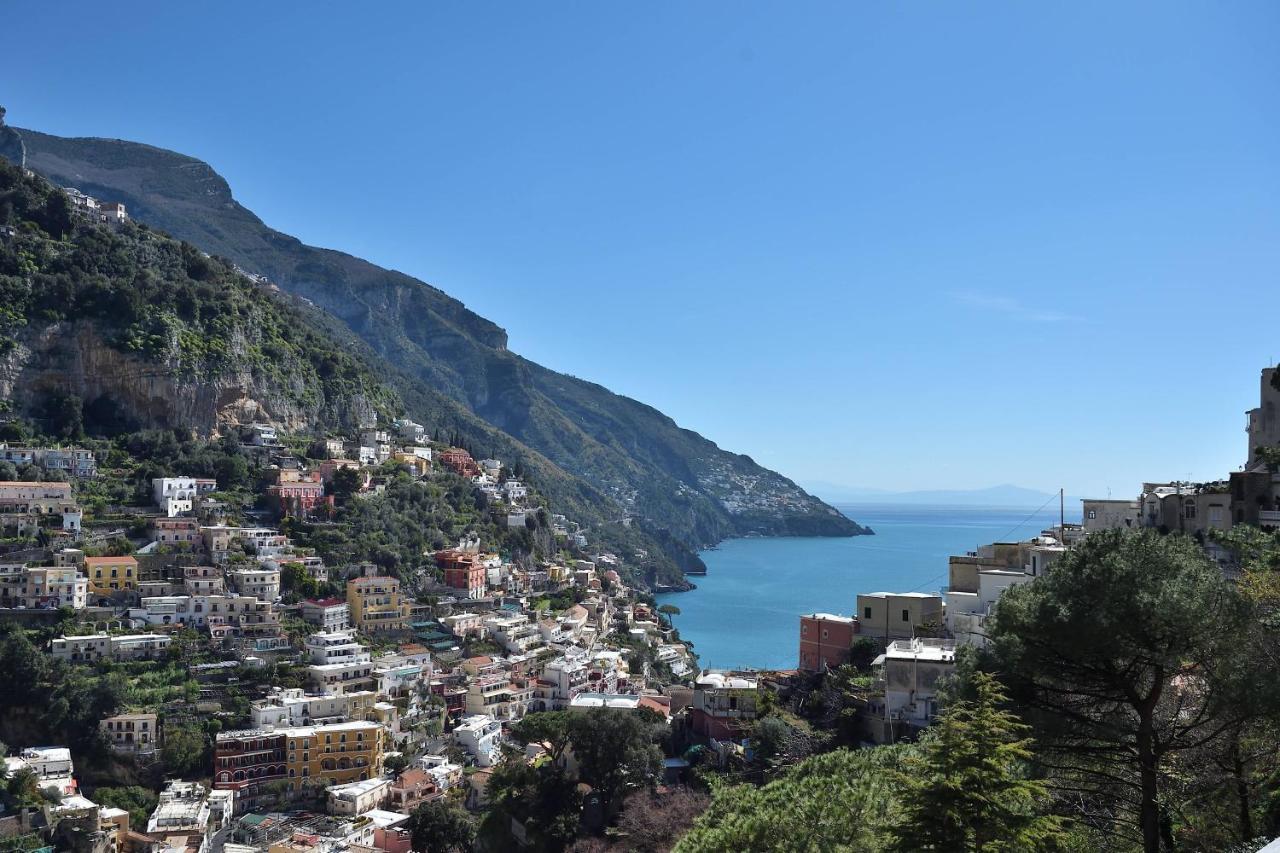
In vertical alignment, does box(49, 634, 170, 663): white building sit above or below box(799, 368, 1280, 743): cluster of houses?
below

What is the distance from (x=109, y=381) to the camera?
40.4 meters

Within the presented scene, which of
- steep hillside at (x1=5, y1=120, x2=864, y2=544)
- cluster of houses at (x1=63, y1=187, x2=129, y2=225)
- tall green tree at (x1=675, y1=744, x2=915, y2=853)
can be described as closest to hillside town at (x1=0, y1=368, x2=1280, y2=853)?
tall green tree at (x1=675, y1=744, x2=915, y2=853)

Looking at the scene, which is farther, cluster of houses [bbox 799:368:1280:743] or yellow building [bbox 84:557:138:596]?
yellow building [bbox 84:557:138:596]

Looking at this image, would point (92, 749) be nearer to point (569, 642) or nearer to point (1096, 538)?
point (569, 642)

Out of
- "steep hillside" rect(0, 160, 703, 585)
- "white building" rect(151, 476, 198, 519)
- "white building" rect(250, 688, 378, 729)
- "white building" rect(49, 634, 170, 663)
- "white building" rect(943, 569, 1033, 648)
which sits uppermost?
"steep hillside" rect(0, 160, 703, 585)

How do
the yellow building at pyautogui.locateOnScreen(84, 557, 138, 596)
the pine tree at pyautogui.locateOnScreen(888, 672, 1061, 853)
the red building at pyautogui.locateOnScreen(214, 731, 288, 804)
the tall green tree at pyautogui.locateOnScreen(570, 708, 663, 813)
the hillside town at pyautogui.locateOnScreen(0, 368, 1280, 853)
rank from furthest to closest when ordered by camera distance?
the yellow building at pyautogui.locateOnScreen(84, 557, 138, 596) < the red building at pyautogui.locateOnScreen(214, 731, 288, 804) < the hillside town at pyautogui.locateOnScreen(0, 368, 1280, 853) < the tall green tree at pyautogui.locateOnScreen(570, 708, 663, 813) < the pine tree at pyautogui.locateOnScreen(888, 672, 1061, 853)

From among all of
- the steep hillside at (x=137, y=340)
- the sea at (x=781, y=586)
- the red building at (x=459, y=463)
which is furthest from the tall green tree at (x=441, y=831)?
the red building at (x=459, y=463)

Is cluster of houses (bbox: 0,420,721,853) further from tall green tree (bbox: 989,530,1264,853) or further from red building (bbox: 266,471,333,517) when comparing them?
tall green tree (bbox: 989,530,1264,853)

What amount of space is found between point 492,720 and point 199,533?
13.8m

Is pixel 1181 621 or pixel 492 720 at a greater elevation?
pixel 1181 621

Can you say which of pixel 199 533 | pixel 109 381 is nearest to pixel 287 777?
pixel 199 533

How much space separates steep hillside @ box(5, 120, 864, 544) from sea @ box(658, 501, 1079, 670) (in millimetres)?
11840

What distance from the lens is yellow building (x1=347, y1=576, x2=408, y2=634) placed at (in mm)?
33250

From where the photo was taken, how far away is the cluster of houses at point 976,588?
1520 centimetres
